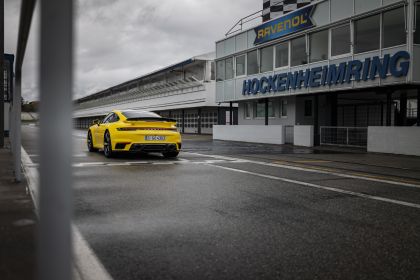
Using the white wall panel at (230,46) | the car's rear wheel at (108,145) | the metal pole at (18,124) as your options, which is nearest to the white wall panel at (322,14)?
the white wall panel at (230,46)

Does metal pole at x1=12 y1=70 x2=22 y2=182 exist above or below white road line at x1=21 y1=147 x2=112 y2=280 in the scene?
above

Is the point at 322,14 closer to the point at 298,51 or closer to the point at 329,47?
the point at 329,47

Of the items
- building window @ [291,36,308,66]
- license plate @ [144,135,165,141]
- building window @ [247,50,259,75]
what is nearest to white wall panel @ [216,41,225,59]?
building window @ [247,50,259,75]

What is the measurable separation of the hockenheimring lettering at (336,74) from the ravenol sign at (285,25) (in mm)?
2027

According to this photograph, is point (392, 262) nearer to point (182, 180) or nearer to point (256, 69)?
point (182, 180)

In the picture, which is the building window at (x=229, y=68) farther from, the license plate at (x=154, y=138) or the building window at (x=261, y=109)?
the license plate at (x=154, y=138)

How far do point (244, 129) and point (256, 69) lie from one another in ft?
11.2

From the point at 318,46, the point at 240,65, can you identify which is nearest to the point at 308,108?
the point at 318,46

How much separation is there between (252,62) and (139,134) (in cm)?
1429

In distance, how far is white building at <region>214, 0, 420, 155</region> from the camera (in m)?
15.0

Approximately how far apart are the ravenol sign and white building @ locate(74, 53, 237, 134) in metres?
11.5

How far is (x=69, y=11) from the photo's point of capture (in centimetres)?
121

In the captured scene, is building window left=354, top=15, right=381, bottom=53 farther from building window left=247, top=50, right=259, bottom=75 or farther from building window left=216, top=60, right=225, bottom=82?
building window left=216, top=60, right=225, bottom=82

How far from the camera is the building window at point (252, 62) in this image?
2337cm
